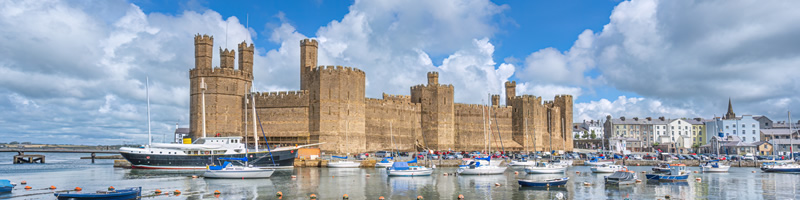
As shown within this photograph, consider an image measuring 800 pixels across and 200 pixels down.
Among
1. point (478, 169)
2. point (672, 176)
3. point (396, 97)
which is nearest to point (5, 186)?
point (478, 169)

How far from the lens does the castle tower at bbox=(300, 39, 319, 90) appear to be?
71312 mm

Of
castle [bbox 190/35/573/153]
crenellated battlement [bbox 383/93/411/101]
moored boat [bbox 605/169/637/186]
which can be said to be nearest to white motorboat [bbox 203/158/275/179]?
castle [bbox 190/35/573/153]

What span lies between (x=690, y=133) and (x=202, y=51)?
11272 cm

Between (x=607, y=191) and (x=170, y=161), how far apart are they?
1470 inches

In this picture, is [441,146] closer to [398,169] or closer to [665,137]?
[398,169]

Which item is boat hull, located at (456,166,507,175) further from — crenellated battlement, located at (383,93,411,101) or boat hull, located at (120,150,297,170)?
crenellated battlement, located at (383,93,411,101)

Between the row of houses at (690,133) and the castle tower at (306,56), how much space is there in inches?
2564

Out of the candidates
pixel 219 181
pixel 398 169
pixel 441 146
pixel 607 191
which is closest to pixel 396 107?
pixel 441 146

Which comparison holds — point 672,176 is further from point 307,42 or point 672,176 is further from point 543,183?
point 307,42

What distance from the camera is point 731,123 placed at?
127812 millimetres

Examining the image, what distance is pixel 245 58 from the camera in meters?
72.9

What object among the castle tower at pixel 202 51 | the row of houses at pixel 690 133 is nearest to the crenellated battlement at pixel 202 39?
the castle tower at pixel 202 51

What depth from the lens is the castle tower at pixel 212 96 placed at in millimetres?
67438

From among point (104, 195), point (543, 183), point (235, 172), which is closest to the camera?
point (104, 195)
